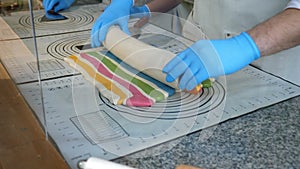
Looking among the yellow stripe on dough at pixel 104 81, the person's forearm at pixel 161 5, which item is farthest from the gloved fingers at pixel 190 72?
the person's forearm at pixel 161 5

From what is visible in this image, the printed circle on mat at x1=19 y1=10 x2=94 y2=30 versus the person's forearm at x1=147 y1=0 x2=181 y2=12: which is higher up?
the person's forearm at x1=147 y1=0 x2=181 y2=12

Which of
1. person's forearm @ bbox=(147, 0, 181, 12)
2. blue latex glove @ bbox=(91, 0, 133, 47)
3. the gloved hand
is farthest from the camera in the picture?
the gloved hand

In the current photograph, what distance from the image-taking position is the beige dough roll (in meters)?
0.73

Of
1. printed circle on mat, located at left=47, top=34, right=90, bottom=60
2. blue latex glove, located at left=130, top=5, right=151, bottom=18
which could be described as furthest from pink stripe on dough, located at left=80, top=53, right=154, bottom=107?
blue latex glove, located at left=130, top=5, right=151, bottom=18

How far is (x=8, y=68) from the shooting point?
0.82 metres

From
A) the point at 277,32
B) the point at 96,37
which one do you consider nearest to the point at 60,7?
the point at 96,37

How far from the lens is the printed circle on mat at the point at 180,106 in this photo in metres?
0.63

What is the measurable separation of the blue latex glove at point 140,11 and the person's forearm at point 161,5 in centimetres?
2

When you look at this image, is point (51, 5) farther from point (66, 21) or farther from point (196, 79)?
point (196, 79)

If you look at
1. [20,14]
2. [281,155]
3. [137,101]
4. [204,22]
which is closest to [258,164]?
[281,155]

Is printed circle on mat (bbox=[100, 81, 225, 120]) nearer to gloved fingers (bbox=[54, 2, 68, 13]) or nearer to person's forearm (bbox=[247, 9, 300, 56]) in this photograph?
person's forearm (bbox=[247, 9, 300, 56])

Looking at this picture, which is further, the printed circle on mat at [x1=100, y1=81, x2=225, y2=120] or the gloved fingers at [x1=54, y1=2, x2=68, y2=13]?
the gloved fingers at [x1=54, y1=2, x2=68, y2=13]

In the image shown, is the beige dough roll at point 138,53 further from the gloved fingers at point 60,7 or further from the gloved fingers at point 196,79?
the gloved fingers at point 60,7

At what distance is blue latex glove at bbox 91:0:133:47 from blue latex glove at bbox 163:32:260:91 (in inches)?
10.7
